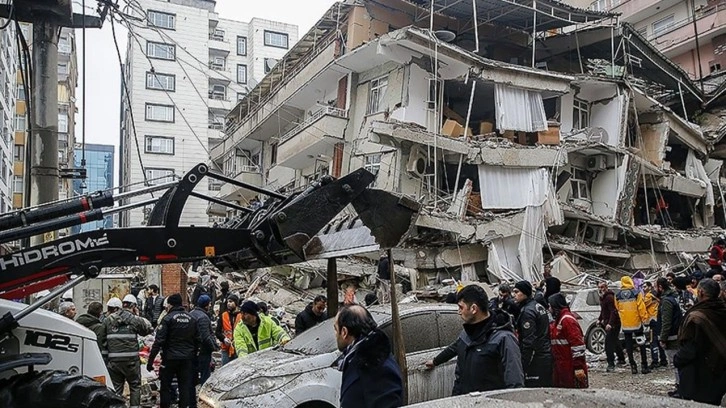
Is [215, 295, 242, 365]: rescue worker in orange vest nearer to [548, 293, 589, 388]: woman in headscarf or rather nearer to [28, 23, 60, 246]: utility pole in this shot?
[28, 23, 60, 246]: utility pole

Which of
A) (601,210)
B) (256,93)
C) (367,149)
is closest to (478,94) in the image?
(367,149)

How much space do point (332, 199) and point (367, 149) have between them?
1819 cm

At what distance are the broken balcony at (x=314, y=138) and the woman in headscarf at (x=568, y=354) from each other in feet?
55.5

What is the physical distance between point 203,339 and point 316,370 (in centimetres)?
292

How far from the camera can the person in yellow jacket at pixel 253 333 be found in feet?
26.1

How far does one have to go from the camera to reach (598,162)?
84.9ft

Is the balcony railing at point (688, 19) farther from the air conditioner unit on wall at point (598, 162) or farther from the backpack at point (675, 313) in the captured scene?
the backpack at point (675, 313)

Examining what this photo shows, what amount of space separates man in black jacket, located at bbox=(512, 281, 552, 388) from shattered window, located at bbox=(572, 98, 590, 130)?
21.9 meters

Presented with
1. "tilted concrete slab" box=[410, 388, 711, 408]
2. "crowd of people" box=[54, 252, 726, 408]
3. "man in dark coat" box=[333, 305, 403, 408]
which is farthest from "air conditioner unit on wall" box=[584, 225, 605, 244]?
"tilted concrete slab" box=[410, 388, 711, 408]

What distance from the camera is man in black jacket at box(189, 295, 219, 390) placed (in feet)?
27.4

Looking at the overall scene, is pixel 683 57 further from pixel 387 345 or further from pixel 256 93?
pixel 387 345

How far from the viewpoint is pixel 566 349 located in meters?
6.49

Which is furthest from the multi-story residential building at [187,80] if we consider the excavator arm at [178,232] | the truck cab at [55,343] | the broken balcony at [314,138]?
the excavator arm at [178,232]

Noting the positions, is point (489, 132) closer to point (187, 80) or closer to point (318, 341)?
point (318, 341)
